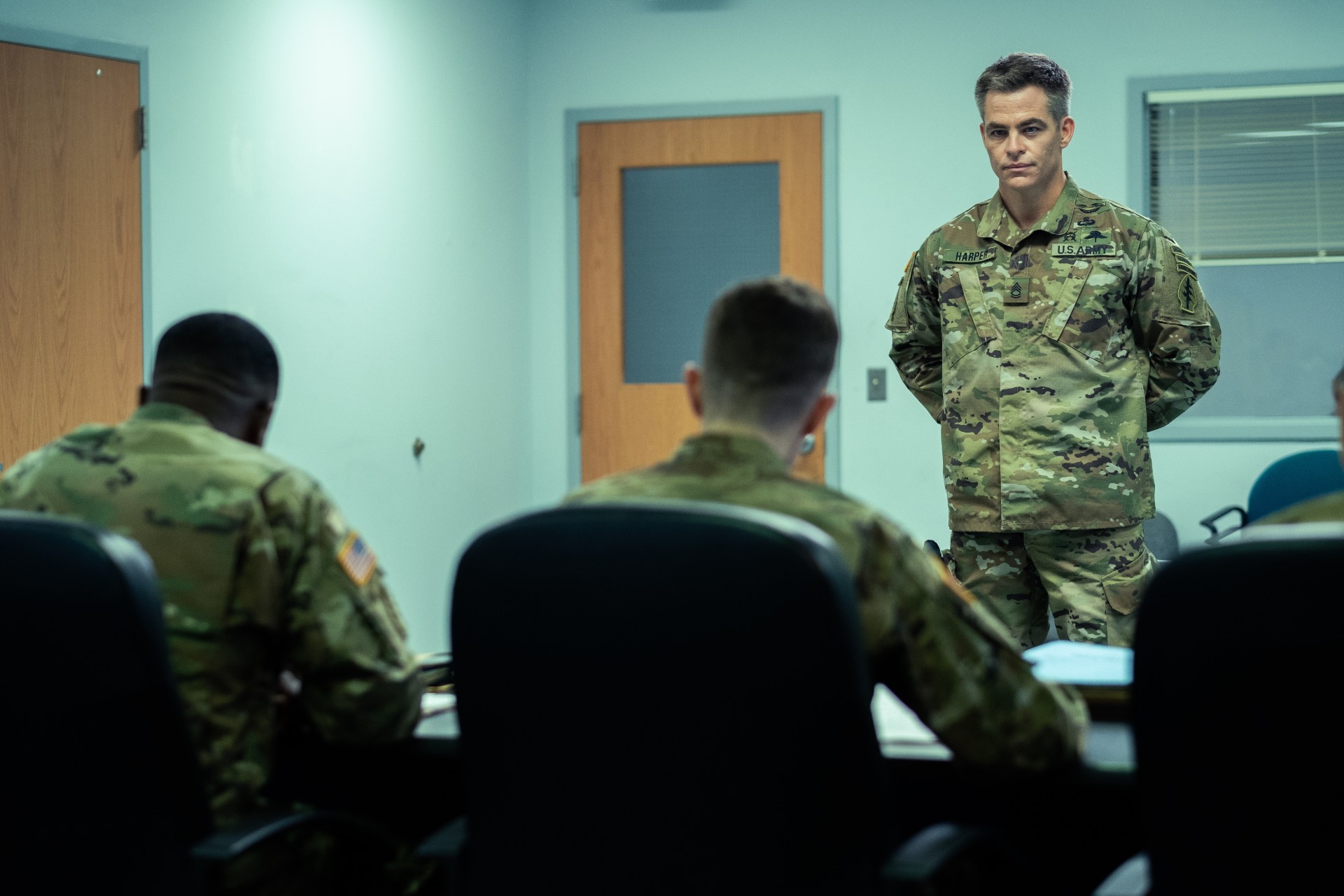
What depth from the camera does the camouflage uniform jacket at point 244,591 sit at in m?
1.36

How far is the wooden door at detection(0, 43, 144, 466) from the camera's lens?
2.78 meters

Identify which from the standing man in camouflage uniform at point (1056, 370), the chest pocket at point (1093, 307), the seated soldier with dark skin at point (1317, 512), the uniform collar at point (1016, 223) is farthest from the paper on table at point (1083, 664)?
the uniform collar at point (1016, 223)

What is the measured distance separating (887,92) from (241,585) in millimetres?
3718

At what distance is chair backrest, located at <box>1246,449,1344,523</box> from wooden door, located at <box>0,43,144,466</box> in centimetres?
332

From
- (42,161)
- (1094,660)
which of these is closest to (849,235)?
(42,161)

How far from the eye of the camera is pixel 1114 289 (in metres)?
2.54

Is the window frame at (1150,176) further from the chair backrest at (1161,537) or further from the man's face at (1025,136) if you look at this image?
the man's face at (1025,136)

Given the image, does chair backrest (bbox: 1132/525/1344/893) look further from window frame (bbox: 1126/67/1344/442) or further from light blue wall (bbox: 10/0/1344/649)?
window frame (bbox: 1126/67/1344/442)

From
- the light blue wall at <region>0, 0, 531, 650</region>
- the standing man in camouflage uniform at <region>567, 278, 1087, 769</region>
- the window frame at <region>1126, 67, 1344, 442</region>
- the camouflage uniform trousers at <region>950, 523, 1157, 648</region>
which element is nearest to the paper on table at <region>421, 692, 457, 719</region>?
the standing man in camouflage uniform at <region>567, 278, 1087, 769</region>

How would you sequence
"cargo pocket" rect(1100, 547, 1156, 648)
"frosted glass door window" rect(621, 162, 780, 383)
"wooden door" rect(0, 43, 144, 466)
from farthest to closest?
"frosted glass door window" rect(621, 162, 780, 383), "wooden door" rect(0, 43, 144, 466), "cargo pocket" rect(1100, 547, 1156, 648)

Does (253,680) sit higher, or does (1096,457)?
(1096,457)

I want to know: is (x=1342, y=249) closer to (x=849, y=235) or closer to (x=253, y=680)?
(x=849, y=235)

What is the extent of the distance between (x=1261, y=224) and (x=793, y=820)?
395 centimetres

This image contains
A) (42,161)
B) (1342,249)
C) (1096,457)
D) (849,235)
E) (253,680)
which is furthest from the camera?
(849,235)
